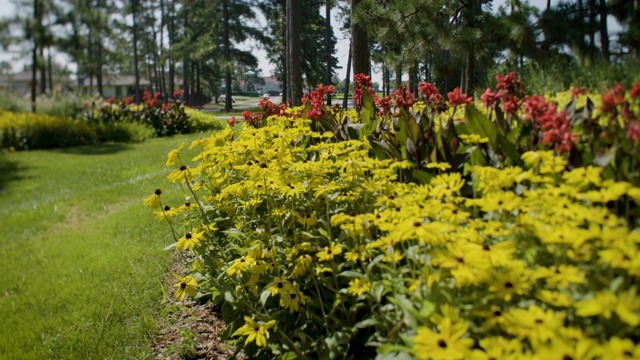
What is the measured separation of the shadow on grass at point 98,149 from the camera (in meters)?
10.0

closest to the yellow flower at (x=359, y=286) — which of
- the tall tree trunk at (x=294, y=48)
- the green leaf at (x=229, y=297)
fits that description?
the green leaf at (x=229, y=297)

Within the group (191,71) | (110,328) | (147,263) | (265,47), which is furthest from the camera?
(191,71)

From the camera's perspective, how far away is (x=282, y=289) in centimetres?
185

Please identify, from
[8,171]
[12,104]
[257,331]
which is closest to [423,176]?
[257,331]

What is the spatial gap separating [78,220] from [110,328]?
9.54 ft

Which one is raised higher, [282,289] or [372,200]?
[372,200]

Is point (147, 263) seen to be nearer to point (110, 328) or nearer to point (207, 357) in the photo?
point (110, 328)

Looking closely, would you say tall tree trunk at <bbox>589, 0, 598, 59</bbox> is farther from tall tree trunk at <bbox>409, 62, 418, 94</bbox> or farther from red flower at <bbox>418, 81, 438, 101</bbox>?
tall tree trunk at <bbox>409, 62, 418, 94</bbox>

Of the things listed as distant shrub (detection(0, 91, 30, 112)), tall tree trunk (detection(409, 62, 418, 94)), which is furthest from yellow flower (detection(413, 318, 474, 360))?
distant shrub (detection(0, 91, 30, 112))

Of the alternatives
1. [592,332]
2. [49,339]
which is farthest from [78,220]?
[592,332]

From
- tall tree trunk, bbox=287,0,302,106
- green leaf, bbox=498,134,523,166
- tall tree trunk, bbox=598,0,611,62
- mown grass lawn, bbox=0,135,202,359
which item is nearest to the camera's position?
green leaf, bbox=498,134,523,166

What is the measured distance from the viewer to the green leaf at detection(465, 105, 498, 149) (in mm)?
2268

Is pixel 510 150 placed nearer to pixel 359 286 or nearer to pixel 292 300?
pixel 359 286

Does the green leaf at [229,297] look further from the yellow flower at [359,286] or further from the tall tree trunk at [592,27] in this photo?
the tall tree trunk at [592,27]
